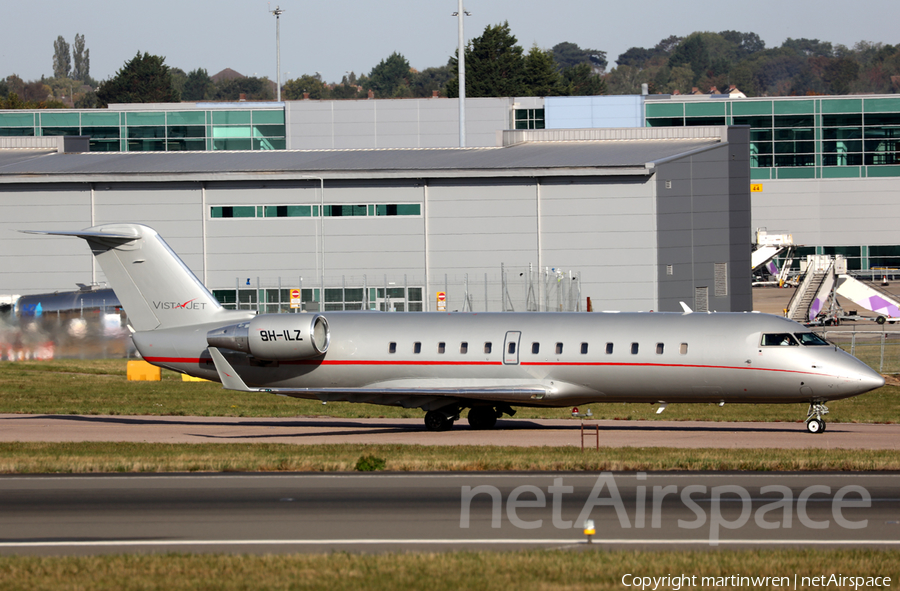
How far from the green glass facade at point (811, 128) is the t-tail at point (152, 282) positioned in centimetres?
7699

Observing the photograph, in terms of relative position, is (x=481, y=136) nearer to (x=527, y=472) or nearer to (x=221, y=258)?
(x=221, y=258)

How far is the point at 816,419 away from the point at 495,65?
12533 centimetres

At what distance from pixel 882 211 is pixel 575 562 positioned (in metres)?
96.1

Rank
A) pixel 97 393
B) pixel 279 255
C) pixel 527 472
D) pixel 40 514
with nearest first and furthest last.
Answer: pixel 40 514 → pixel 527 472 → pixel 97 393 → pixel 279 255

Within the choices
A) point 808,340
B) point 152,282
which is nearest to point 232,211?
point 152,282

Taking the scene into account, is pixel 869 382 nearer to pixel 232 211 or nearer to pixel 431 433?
pixel 431 433

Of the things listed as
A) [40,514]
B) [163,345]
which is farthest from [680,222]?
[40,514]

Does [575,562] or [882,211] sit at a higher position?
[882,211]

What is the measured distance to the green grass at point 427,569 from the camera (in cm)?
1191

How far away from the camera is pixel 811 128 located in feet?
329

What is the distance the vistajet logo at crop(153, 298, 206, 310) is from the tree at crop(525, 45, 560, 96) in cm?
12374

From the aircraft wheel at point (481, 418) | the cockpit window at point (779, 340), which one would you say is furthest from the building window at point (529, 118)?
the cockpit window at point (779, 340)

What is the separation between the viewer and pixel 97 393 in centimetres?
3875

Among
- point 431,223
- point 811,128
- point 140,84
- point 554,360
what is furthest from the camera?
point 140,84
